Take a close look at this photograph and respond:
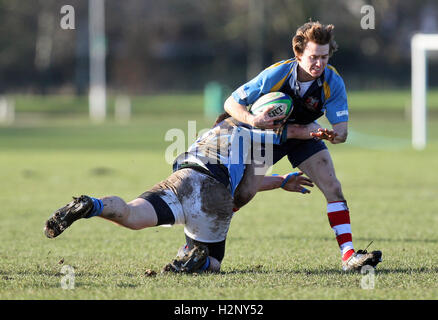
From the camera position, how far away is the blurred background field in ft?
20.2

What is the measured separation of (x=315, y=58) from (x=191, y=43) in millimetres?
60515

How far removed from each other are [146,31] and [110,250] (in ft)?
190

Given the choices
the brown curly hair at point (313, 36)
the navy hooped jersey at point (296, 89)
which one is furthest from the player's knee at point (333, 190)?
the brown curly hair at point (313, 36)

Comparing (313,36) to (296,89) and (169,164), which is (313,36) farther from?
(169,164)

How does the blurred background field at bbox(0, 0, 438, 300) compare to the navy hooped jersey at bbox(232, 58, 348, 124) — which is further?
the navy hooped jersey at bbox(232, 58, 348, 124)

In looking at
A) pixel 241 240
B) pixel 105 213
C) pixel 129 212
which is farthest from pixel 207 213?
pixel 241 240

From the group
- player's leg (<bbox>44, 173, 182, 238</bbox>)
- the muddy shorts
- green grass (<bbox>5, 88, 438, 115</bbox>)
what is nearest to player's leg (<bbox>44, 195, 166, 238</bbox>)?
player's leg (<bbox>44, 173, 182, 238</bbox>)

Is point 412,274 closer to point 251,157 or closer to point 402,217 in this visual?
point 251,157

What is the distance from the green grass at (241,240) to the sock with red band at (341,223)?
0.74 ft

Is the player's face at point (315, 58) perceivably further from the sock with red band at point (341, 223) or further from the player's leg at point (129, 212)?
the player's leg at point (129, 212)

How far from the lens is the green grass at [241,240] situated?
5.66 meters

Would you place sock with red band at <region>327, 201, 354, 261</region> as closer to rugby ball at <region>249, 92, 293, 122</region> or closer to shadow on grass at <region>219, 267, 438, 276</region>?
shadow on grass at <region>219, 267, 438, 276</region>

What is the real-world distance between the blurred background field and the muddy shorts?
0.42 m

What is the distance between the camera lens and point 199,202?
646cm
